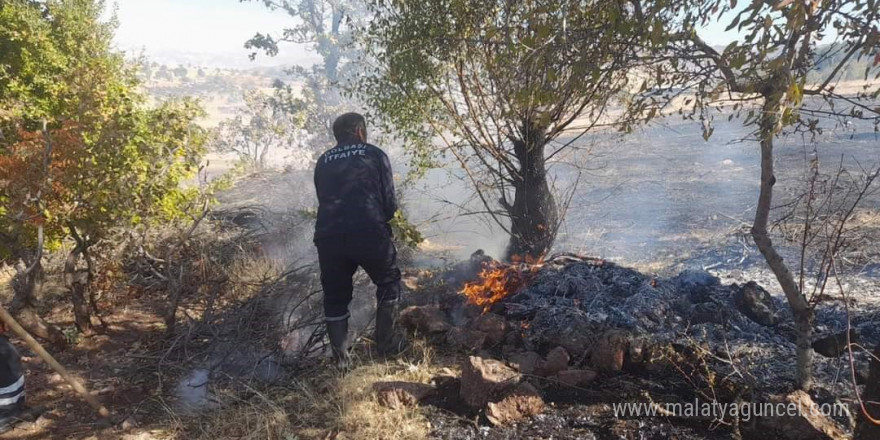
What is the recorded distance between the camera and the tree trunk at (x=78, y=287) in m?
5.05

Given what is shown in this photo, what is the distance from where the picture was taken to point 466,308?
4.84 meters

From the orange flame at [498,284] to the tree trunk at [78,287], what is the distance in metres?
3.94

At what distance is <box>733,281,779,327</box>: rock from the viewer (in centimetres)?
415

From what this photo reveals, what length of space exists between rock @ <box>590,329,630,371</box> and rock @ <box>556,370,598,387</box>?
6.7 inches

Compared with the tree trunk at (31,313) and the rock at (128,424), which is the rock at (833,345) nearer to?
the rock at (128,424)

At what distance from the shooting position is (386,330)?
4.02 metres

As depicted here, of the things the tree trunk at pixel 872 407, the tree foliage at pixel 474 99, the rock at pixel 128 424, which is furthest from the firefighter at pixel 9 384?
the tree trunk at pixel 872 407

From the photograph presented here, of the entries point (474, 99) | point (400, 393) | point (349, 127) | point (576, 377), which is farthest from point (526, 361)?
point (474, 99)

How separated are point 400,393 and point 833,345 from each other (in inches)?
119

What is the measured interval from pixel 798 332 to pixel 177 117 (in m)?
5.68

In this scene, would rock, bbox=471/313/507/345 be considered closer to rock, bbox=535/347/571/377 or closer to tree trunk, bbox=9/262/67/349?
rock, bbox=535/347/571/377

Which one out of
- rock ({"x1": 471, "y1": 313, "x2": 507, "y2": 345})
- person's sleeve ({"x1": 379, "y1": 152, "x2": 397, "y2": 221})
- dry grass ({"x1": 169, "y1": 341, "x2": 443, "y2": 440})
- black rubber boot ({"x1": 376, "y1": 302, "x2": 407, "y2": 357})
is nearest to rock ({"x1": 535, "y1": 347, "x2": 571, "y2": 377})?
rock ({"x1": 471, "y1": 313, "x2": 507, "y2": 345})

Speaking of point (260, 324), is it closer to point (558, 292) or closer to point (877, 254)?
point (558, 292)

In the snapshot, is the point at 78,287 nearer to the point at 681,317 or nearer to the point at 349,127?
the point at 349,127
